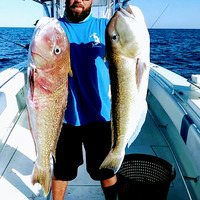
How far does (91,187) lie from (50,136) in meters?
1.57

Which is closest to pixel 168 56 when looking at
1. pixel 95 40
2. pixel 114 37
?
pixel 95 40

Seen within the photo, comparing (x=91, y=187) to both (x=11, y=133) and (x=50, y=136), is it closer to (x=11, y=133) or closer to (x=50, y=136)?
(x=50, y=136)

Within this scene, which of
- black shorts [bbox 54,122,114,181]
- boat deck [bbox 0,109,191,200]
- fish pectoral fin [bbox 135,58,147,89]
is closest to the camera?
fish pectoral fin [bbox 135,58,147,89]

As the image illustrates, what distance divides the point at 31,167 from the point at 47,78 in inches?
86.6

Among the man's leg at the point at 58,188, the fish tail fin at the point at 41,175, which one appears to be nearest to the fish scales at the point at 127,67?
the fish tail fin at the point at 41,175

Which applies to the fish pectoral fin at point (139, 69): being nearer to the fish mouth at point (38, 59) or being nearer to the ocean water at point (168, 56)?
the fish mouth at point (38, 59)

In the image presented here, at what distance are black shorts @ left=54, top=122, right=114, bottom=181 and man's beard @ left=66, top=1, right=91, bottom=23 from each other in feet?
3.03

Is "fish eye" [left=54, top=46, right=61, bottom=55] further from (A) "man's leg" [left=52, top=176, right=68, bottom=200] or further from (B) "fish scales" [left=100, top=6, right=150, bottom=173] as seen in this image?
(A) "man's leg" [left=52, top=176, right=68, bottom=200]

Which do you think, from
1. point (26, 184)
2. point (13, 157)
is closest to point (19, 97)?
point (13, 157)

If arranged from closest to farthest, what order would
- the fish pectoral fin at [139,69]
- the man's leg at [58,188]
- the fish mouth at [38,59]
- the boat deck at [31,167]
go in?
1. the fish mouth at [38,59]
2. the fish pectoral fin at [139,69]
3. the man's leg at [58,188]
4. the boat deck at [31,167]

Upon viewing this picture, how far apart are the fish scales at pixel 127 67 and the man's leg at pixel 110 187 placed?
804mm

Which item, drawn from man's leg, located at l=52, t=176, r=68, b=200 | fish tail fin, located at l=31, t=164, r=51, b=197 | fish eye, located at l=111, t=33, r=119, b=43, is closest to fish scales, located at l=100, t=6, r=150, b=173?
fish eye, located at l=111, t=33, r=119, b=43

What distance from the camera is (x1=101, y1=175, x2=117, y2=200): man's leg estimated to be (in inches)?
88.7

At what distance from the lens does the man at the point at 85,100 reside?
192cm
